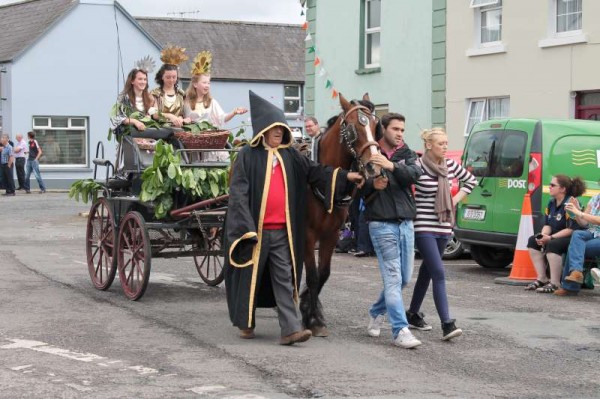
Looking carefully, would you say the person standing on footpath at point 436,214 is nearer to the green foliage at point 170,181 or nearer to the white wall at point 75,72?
the green foliage at point 170,181

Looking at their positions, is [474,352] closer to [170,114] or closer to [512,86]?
[170,114]

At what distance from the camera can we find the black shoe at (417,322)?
10.3 metres

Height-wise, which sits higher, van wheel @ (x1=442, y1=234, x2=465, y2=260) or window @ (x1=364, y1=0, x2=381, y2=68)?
window @ (x1=364, y1=0, x2=381, y2=68)

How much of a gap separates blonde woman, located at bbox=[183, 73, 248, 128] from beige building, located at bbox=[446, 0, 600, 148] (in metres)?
10.5

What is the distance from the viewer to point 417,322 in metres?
10.4

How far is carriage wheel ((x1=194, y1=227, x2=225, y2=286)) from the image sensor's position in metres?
12.1

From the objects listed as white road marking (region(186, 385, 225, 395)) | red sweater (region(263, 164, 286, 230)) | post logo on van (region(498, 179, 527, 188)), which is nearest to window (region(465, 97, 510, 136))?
post logo on van (region(498, 179, 527, 188))

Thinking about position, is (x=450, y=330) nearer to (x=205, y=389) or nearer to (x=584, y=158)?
(x=205, y=389)

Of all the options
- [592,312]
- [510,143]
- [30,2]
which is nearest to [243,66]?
[30,2]

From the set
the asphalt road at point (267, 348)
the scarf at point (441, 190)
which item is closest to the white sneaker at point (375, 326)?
the asphalt road at point (267, 348)

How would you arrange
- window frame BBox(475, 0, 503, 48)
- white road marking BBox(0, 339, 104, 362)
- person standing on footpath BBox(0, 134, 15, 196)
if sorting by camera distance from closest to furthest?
1. white road marking BBox(0, 339, 104, 362)
2. window frame BBox(475, 0, 503, 48)
3. person standing on footpath BBox(0, 134, 15, 196)

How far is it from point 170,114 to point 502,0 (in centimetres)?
1268

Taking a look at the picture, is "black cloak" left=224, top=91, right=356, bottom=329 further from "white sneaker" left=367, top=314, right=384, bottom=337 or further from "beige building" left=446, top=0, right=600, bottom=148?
"beige building" left=446, top=0, right=600, bottom=148

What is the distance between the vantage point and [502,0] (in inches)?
927
